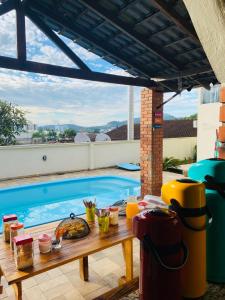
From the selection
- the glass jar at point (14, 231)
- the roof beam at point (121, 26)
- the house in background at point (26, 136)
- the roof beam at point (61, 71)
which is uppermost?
the roof beam at point (121, 26)

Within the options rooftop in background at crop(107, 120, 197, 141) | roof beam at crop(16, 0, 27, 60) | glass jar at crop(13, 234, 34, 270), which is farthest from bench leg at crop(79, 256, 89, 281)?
rooftop in background at crop(107, 120, 197, 141)

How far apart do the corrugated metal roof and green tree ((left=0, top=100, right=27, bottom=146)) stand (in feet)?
20.0

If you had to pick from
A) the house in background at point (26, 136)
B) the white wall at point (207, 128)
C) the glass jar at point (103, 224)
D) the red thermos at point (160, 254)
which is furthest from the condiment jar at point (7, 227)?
the house in background at point (26, 136)

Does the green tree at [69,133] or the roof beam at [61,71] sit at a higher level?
the roof beam at [61,71]

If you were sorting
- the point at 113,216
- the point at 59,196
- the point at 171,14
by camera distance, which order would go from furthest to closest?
the point at 59,196, the point at 171,14, the point at 113,216

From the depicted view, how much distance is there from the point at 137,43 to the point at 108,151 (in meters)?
5.99

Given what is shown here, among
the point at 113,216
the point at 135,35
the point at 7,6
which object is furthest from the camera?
the point at 135,35

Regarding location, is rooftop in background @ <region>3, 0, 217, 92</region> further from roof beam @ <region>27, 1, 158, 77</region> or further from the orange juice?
the orange juice

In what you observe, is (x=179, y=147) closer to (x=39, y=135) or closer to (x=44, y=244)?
(x=39, y=135)

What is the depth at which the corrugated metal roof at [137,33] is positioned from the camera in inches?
122

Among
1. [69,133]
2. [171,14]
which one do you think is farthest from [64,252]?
[69,133]

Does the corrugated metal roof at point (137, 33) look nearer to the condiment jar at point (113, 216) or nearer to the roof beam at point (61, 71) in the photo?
the roof beam at point (61, 71)

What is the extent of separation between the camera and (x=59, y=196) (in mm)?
6840

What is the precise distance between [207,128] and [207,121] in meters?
0.24
